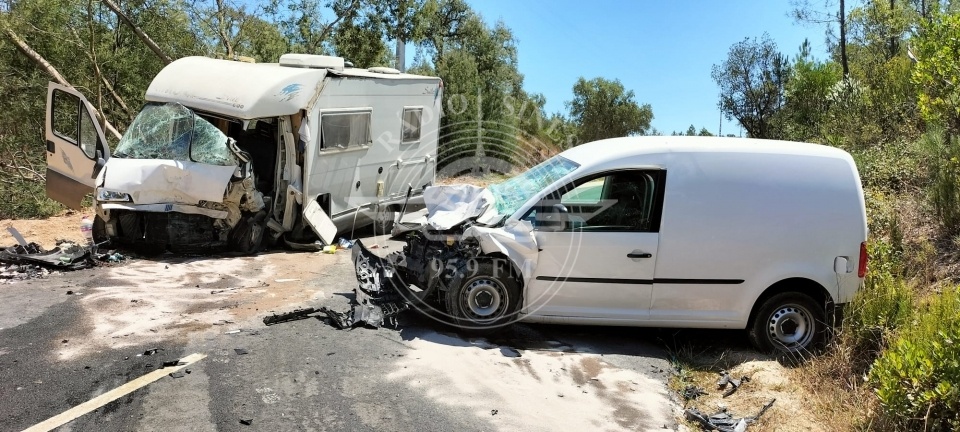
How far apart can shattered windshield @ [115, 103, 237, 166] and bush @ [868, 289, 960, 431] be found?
307 inches

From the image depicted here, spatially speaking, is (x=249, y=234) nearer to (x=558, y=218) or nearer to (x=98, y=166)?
(x=98, y=166)

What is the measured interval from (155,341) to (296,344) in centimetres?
112

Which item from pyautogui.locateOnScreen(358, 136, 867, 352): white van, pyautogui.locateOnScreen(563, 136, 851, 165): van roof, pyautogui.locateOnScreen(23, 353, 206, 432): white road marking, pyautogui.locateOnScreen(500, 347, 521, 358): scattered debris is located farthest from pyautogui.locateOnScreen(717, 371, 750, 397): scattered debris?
pyautogui.locateOnScreen(23, 353, 206, 432): white road marking

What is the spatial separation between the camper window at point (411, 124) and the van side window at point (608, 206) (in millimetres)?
6361

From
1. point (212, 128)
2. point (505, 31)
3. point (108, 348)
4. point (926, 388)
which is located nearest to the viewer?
point (926, 388)

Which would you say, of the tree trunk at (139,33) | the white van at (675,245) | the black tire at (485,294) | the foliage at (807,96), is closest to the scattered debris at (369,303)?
the white van at (675,245)

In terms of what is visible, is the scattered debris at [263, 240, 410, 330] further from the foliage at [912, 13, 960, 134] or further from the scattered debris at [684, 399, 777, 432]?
the foliage at [912, 13, 960, 134]

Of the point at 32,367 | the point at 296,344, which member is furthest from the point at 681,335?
the point at 32,367

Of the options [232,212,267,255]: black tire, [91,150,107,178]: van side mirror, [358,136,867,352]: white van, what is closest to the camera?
[358,136,867,352]: white van

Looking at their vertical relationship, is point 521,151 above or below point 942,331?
above

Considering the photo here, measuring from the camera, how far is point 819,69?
1642 centimetres

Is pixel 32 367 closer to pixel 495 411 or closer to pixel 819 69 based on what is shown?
pixel 495 411

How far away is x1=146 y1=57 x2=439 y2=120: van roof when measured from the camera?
9398 mm

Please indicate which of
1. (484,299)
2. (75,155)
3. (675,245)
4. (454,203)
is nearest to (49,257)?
(75,155)
